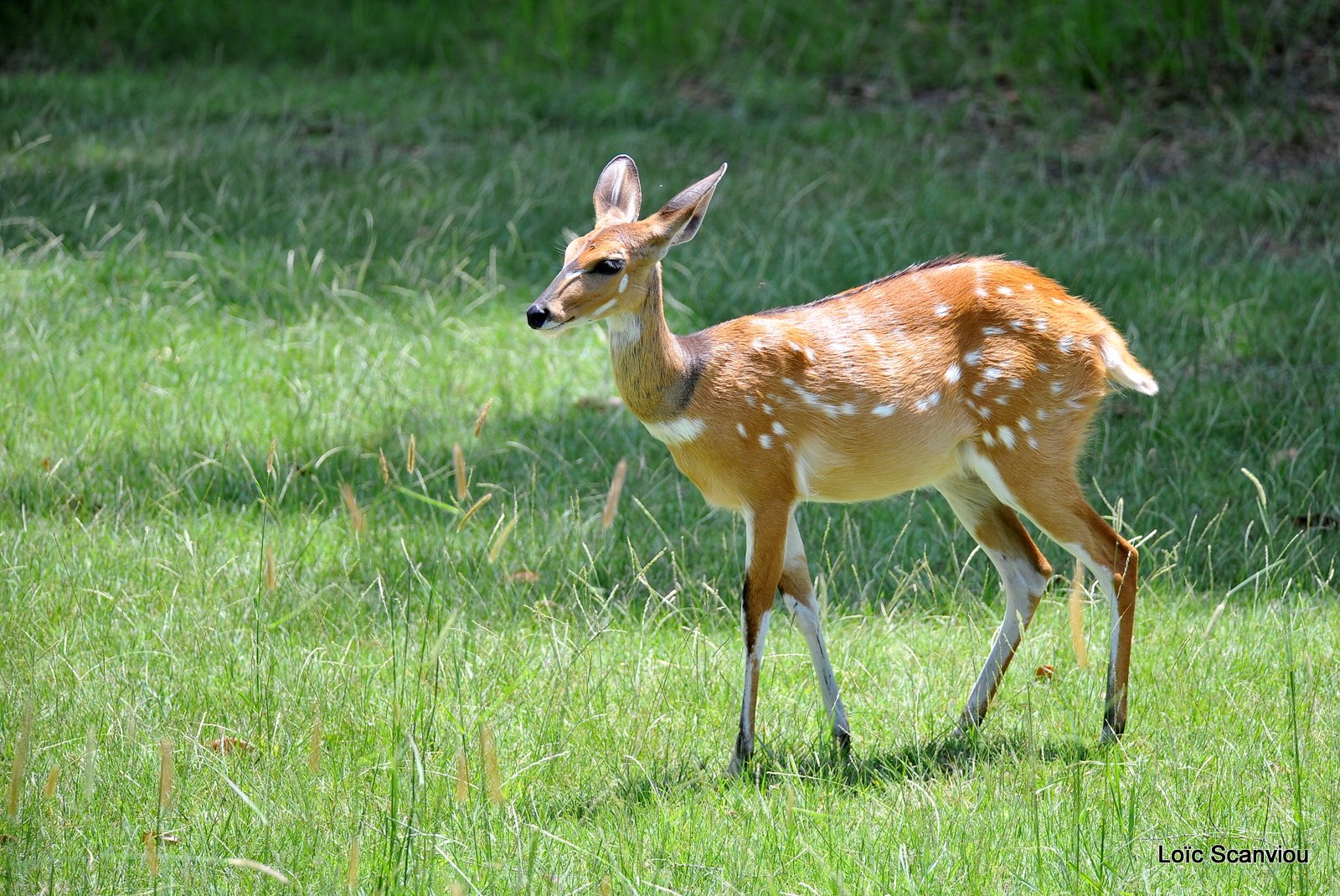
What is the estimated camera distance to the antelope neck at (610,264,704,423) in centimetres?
376

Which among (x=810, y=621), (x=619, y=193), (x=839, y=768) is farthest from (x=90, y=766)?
(x=619, y=193)

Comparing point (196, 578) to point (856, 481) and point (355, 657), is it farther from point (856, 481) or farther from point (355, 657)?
point (856, 481)

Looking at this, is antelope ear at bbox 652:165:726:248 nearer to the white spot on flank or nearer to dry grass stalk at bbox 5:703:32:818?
the white spot on flank

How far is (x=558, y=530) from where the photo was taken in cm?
517

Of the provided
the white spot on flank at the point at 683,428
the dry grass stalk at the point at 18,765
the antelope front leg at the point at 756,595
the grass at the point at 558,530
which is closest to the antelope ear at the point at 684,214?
the white spot on flank at the point at 683,428

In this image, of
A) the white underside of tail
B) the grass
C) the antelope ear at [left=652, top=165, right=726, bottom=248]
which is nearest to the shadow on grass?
the grass

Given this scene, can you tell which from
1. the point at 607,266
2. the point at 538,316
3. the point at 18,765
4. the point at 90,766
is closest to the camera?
the point at 18,765

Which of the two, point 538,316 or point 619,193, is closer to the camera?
point 538,316

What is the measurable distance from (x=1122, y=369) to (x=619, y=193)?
Result: 151cm

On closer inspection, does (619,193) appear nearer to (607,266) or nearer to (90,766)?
(607,266)

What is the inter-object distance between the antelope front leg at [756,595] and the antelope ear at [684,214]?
29.7 inches

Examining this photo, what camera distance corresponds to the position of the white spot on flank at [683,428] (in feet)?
12.5

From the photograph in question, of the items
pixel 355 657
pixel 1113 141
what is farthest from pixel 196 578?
pixel 1113 141

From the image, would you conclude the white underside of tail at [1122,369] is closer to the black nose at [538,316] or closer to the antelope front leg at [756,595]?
the antelope front leg at [756,595]
